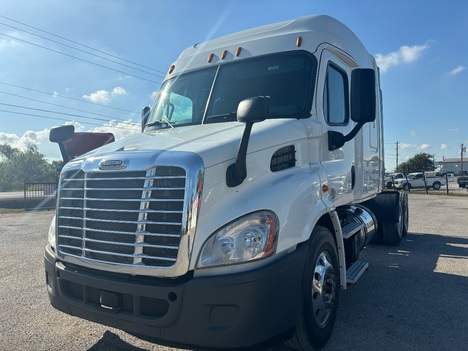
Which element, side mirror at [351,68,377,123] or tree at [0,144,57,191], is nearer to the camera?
side mirror at [351,68,377,123]

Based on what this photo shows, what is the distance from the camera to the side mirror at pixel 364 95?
12.1 ft

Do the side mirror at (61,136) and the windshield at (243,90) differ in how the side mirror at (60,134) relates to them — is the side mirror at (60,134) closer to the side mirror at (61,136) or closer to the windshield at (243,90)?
the side mirror at (61,136)

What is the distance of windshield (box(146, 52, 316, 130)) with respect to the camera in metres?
3.68

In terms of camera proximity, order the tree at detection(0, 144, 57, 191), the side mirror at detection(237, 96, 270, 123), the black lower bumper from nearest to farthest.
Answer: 1. the black lower bumper
2. the side mirror at detection(237, 96, 270, 123)
3. the tree at detection(0, 144, 57, 191)

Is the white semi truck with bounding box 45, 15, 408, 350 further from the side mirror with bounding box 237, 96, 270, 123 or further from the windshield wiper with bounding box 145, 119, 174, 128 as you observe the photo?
the windshield wiper with bounding box 145, 119, 174, 128

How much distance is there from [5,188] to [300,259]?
251ft

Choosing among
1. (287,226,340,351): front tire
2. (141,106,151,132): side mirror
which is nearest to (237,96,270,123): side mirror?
(287,226,340,351): front tire

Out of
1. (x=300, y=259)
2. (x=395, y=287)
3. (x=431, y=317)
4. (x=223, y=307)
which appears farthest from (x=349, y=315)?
(x=223, y=307)

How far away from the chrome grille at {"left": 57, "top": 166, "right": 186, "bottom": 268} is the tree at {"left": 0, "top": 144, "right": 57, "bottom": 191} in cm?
7906

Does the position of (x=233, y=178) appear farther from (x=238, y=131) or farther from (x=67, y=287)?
(x=67, y=287)

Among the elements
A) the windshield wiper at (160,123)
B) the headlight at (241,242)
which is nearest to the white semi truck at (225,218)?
the headlight at (241,242)

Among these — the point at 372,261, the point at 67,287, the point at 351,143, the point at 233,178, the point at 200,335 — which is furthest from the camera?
the point at 372,261

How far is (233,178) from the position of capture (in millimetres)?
2662

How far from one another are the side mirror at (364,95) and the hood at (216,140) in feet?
2.33
